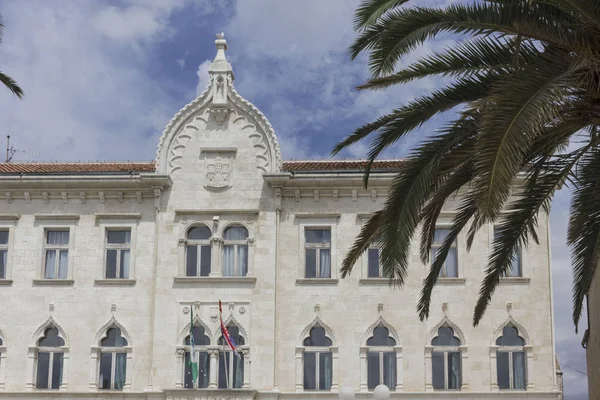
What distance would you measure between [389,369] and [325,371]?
2061mm

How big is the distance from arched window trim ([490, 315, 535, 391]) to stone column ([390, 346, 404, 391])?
9.37 feet

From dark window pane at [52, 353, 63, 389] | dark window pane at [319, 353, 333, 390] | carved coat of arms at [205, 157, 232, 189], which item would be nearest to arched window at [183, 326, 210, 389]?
dark window pane at [319, 353, 333, 390]

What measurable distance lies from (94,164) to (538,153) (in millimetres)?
22561

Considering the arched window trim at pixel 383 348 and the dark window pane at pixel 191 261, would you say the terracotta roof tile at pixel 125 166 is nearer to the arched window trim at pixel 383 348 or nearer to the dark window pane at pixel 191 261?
the dark window pane at pixel 191 261

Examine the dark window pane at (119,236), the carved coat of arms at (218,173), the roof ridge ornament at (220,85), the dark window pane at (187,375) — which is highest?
the roof ridge ornament at (220,85)

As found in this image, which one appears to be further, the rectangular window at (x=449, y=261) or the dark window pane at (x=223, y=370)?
the rectangular window at (x=449, y=261)

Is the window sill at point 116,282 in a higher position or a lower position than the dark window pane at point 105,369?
higher

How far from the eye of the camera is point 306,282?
3444 cm

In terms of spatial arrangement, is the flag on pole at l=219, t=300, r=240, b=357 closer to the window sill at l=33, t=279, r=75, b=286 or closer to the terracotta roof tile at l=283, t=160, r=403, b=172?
the window sill at l=33, t=279, r=75, b=286

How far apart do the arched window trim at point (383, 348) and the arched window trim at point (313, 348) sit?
0.84 m

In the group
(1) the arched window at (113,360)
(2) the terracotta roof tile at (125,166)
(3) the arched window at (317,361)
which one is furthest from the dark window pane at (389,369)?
(1) the arched window at (113,360)

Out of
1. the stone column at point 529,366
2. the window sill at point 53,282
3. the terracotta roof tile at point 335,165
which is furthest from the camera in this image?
the terracotta roof tile at point 335,165

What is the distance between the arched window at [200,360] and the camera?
1334 inches

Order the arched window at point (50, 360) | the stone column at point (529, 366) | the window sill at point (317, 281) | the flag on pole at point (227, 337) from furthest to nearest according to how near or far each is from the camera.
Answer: the window sill at point (317, 281) < the arched window at point (50, 360) < the stone column at point (529, 366) < the flag on pole at point (227, 337)
